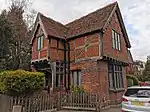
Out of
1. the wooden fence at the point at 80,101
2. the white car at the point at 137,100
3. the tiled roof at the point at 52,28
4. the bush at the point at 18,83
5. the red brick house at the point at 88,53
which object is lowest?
the wooden fence at the point at 80,101

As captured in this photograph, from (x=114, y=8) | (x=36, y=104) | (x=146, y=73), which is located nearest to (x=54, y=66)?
(x=36, y=104)

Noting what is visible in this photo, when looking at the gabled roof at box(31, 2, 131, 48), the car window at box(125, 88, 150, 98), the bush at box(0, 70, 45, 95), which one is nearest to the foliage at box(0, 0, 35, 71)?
the gabled roof at box(31, 2, 131, 48)

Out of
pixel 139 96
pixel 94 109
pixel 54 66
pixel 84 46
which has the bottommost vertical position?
pixel 94 109

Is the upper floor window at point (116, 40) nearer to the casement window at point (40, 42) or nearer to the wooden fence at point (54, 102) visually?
the wooden fence at point (54, 102)

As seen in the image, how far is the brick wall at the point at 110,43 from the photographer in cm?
1693

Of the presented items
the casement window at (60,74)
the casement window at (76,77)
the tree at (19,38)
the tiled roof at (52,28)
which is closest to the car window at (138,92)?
the casement window at (76,77)

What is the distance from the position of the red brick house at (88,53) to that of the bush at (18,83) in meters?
5.36

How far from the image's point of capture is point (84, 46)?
17.5 m

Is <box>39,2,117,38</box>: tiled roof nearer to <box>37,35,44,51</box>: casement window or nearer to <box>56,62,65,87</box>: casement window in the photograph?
<box>37,35,44,51</box>: casement window

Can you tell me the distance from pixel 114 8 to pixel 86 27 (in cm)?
340

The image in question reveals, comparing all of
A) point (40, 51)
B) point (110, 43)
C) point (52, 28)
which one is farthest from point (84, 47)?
point (40, 51)

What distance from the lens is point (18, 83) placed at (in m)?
11.6

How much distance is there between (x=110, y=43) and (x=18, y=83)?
9.63 m

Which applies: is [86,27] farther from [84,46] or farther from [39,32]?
[39,32]
